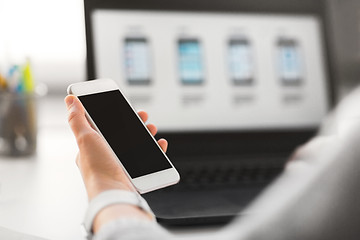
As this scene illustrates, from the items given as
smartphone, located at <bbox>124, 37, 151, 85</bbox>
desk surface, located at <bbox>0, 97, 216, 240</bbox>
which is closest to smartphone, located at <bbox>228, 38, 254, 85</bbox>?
smartphone, located at <bbox>124, 37, 151, 85</bbox>

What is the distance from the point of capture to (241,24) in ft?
2.35

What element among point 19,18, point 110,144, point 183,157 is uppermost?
point 19,18

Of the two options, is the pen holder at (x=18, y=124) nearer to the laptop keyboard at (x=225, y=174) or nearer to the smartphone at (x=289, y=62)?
the laptop keyboard at (x=225, y=174)

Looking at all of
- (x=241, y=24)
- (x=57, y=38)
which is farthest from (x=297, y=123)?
(x=57, y=38)

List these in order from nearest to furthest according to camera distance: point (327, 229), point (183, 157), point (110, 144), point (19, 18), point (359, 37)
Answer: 1. point (327, 229)
2. point (110, 144)
3. point (183, 157)
4. point (359, 37)
5. point (19, 18)

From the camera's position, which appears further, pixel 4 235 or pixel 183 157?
pixel 183 157

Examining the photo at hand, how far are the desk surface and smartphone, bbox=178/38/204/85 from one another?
0.21m

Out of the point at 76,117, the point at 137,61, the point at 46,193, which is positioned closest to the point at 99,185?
the point at 76,117

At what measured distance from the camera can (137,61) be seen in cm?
66

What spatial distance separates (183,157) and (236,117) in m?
0.12

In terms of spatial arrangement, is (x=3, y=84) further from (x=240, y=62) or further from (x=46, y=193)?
(x=240, y=62)

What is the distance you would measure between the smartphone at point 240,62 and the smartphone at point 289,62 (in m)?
0.06

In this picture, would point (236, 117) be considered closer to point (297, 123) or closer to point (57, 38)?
point (297, 123)

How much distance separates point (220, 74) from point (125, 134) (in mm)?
326
